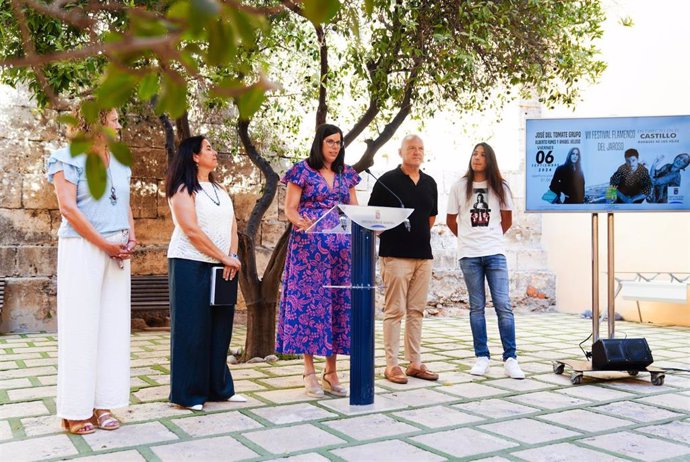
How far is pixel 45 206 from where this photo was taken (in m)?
7.20

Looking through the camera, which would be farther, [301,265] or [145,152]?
[145,152]

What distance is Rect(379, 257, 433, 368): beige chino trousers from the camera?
14.4ft

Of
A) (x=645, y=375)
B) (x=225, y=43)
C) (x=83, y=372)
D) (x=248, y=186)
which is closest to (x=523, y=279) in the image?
(x=248, y=186)

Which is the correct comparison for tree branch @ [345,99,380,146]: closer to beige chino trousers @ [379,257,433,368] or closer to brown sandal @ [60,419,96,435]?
beige chino trousers @ [379,257,433,368]

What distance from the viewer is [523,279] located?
933 cm

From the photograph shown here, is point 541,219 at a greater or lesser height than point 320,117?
lesser

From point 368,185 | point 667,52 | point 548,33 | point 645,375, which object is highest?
point 667,52

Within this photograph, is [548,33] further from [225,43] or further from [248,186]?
[225,43]

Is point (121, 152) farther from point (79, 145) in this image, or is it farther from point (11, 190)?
point (11, 190)

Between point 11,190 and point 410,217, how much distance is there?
4667 millimetres

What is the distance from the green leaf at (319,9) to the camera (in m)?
0.66

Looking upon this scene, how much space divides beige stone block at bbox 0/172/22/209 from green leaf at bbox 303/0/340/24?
7197 mm

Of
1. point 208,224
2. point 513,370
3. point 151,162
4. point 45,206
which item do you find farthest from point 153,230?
point 513,370

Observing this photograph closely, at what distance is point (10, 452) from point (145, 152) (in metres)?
5.17
